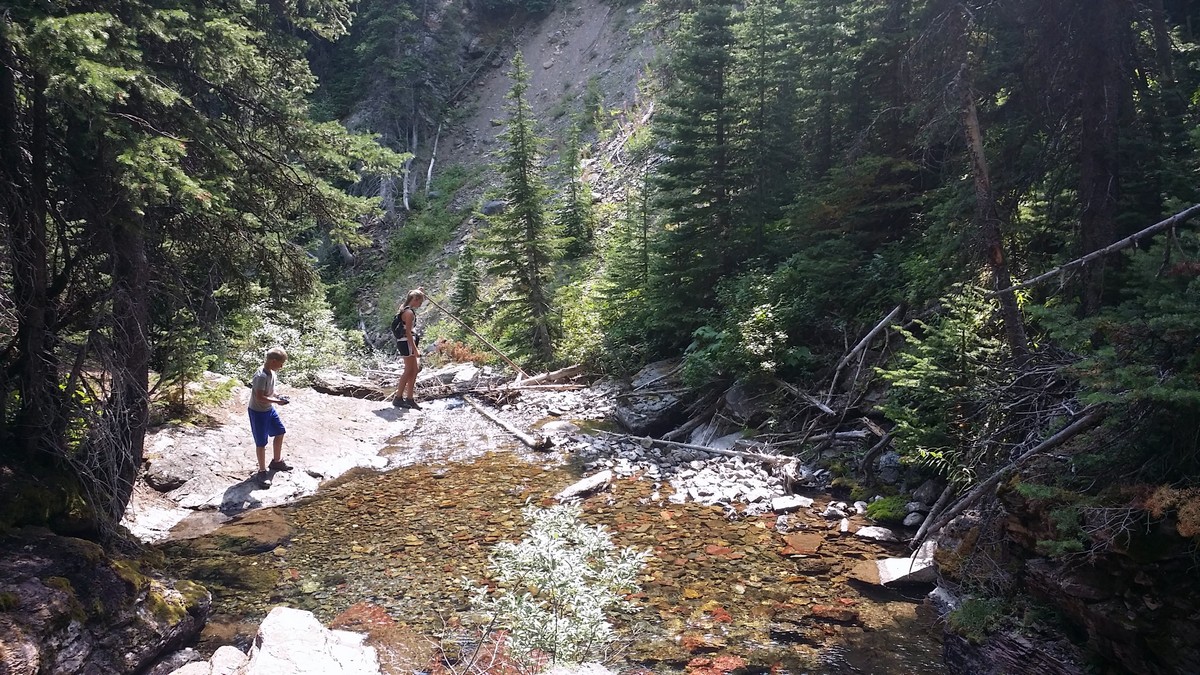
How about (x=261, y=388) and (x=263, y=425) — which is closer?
(x=261, y=388)

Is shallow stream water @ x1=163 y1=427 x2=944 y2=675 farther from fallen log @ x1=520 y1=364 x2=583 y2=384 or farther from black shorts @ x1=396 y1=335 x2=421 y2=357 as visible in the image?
fallen log @ x1=520 y1=364 x2=583 y2=384

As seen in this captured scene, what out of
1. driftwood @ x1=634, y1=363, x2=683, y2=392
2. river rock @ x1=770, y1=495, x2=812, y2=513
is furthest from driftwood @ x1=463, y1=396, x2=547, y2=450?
river rock @ x1=770, y1=495, x2=812, y2=513

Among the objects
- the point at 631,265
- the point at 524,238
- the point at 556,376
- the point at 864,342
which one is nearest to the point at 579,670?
the point at 864,342

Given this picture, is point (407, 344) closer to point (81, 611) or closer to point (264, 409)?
point (264, 409)

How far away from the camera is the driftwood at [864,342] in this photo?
32.6 ft

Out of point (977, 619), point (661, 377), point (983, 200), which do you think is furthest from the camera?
point (661, 377)

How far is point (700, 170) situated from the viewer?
14.8m

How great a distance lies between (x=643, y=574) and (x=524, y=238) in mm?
13791

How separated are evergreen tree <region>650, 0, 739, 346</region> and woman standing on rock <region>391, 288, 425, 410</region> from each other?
553cm

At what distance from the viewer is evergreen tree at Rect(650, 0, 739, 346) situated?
14.5 metres

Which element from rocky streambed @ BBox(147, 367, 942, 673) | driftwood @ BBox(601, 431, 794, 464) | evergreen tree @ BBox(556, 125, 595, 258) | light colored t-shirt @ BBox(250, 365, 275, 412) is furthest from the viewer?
evergreen tree @ BBox(556, 125, 595, 258)

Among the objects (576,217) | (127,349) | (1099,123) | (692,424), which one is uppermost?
(576,217)

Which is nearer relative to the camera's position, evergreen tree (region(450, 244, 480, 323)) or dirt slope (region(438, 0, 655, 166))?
evergreen tree (region(450, 244, 480, 323))

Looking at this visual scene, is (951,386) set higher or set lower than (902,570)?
higher
